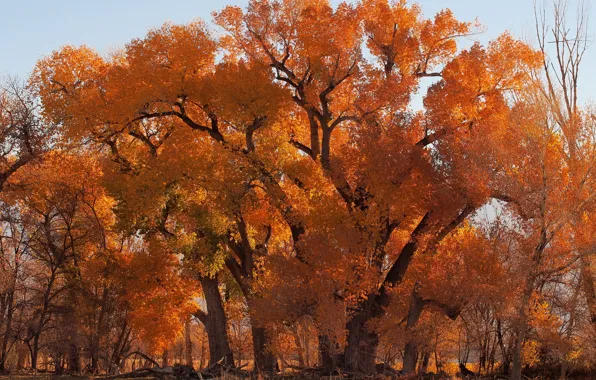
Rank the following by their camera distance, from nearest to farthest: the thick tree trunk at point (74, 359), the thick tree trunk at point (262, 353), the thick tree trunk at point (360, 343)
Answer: the thick tree trunk at point (360, 343), the thick tree trunk at point (262, 353), the thick tree trunk at point (74, 359)

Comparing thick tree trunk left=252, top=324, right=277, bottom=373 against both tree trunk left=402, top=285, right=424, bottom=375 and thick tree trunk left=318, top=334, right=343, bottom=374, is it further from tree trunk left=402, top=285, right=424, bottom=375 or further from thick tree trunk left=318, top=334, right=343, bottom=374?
tree trunk left=402, top=285, right=424, bottom=375

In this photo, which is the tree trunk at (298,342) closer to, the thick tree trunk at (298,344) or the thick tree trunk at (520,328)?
the thick tree trunk at (298,344)

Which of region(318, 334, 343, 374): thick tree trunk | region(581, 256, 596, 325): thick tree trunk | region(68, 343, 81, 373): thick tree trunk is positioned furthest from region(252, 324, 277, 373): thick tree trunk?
region(581, 256, 596, 325): thick tree trunk

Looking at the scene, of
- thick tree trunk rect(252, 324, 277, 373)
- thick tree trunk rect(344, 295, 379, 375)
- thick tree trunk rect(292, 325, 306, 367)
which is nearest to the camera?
thick tree trunk rect(344, 295, 379, 375)

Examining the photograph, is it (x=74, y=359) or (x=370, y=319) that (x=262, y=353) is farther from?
(x=74, y=359)

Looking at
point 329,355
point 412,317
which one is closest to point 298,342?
point 329,355

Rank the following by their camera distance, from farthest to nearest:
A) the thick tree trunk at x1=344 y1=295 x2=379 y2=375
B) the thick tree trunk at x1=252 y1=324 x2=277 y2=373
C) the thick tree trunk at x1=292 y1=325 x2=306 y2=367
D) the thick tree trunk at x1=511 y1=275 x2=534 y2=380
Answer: the thick tree trunk at x1=292 y1=325 x2=306 y2=367 < the thick tree trunk at x1=252 y1=324 x2=277 y2=373 < the thick tree trunk at x1=344 y1=295 x2=379 y2=375 < the thick tree trunk at x1=511 y1=275 x2=534 y2=380

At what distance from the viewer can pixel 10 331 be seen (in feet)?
96.1

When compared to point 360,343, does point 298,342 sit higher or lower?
higher

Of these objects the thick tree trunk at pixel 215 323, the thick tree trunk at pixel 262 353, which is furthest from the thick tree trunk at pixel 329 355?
the thick tree trunk at pixel 215 323

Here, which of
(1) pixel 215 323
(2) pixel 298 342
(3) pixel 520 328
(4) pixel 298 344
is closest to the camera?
(3) pixel 520 328

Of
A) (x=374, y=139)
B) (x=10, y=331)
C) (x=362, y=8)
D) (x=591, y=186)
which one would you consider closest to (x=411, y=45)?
(x=362, y=8)

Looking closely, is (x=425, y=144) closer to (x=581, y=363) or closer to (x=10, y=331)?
(x=581, y=363)

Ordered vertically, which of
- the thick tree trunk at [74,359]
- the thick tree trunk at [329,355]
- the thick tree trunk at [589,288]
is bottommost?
the thick tree trunk at [329,355]
